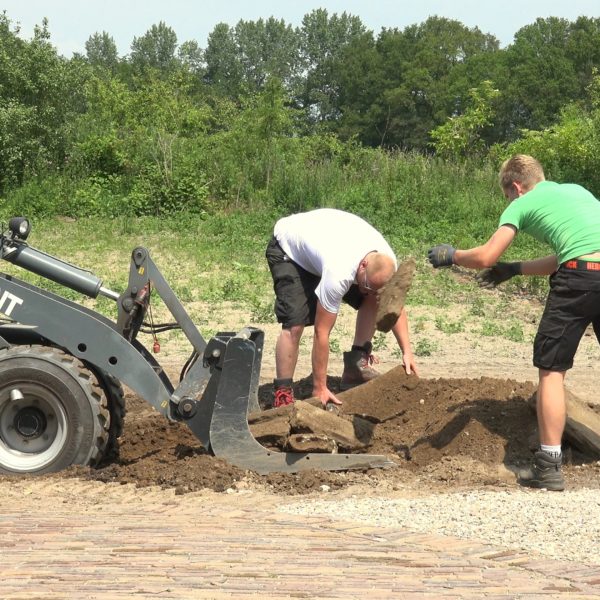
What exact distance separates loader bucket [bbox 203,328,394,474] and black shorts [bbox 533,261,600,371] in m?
1.22

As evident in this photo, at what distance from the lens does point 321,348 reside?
22.8ft

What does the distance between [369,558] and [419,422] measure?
2916 mm

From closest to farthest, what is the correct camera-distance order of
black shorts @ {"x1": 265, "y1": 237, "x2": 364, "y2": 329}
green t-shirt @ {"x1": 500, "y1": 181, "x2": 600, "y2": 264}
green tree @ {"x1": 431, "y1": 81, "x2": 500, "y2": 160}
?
1. green t-shirt @ {"x1": 500, "y1": 181, "x2": 600, "y2": 264}
2. black shorts @ {"x1": 265, "y1": 237, "x2": 364, "y2": 329}
3. green tree @ {"x1": 431, "y1": 81, "x2": 500, "y2": 160}

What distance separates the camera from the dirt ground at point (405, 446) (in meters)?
6.24

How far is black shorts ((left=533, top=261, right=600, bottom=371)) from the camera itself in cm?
599

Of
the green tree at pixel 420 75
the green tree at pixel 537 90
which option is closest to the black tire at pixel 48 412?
the green tree at pixel 537 90

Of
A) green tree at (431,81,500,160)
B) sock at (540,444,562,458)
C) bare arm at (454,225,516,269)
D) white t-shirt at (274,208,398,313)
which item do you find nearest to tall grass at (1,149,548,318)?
green tree at (431,81,500,160)

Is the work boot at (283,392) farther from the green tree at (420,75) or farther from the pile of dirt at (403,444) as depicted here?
the green tree at (420,75)

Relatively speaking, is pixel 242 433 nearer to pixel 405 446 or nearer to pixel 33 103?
pixel 405 446

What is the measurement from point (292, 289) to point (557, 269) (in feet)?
6.60

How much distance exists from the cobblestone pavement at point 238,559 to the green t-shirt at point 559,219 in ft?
6.36

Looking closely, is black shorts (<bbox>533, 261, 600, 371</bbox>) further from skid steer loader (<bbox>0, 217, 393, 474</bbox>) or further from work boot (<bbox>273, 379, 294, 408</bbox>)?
work boot (<bbox>273, 379, 294, 408</bbox>)

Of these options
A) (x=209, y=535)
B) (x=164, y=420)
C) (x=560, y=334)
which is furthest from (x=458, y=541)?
(x=164, y=420)

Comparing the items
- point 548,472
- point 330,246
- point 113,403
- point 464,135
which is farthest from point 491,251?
point 464,135
